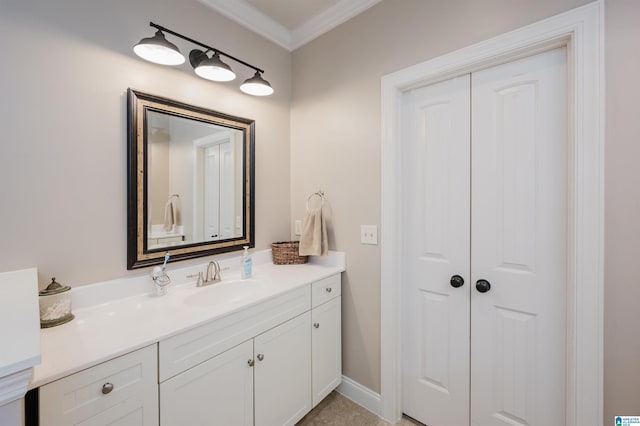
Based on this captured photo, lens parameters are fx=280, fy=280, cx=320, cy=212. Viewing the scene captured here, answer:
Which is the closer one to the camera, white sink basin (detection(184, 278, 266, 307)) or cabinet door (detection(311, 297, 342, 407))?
white sink basin (detection(184, 278, 266, 307))

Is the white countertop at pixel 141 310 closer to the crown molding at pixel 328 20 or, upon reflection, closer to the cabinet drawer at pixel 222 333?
the cabinet drawer at pixel 222 333

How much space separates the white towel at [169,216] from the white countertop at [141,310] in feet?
0.70

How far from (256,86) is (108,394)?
164 cm

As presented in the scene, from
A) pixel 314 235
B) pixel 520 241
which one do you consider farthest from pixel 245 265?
pixel 520 241

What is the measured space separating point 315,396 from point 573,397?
1231mm

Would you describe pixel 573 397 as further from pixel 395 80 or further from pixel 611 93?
pixel 395 80

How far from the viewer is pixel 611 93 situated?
42.5 inches

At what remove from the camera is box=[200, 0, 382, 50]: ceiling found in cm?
178

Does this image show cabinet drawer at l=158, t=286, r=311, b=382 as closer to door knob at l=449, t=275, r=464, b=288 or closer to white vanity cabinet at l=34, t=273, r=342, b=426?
white vanity cabinet at l=34, t=273, r=342, b=426

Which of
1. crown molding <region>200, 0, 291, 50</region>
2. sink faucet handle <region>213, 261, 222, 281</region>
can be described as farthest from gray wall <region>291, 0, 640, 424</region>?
sink faucet handle <region>213, 261, 222, 281</region>

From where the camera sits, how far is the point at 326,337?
176 cm

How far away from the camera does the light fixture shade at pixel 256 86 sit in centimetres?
172

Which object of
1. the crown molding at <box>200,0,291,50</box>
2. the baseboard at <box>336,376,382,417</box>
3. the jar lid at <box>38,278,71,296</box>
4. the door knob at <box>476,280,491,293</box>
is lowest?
the baseboard at <box>336,376,382,417</box>

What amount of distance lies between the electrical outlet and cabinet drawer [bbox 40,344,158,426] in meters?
1.23
